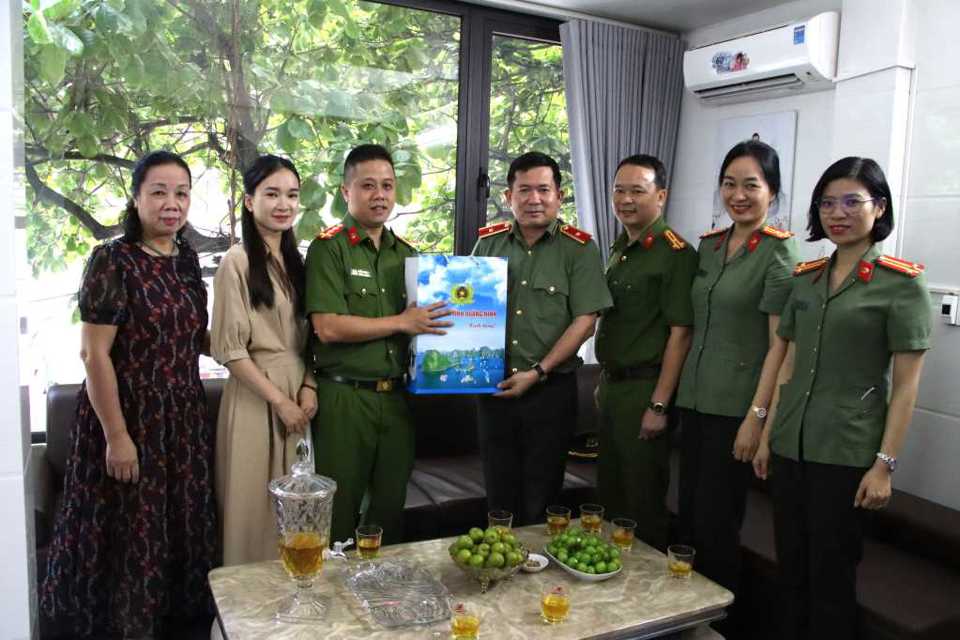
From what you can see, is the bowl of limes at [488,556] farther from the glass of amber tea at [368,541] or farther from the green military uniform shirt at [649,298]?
the green military uniform shirt at [649,298]

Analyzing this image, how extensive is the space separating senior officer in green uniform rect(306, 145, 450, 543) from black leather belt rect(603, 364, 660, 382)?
0.63m

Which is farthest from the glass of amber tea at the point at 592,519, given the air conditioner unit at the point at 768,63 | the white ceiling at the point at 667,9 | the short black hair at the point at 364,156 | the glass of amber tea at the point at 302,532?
the white ceiling at the point at 667,9

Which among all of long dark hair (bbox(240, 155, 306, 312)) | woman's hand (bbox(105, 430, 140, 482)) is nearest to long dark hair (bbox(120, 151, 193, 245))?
long dark hair (bbox(240, 155, 306, 312))

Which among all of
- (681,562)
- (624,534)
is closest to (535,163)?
(624,534)

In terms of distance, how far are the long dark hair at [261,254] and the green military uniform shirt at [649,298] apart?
3.33 feet

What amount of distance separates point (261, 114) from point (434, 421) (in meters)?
1.51

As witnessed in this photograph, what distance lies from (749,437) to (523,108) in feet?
7.64

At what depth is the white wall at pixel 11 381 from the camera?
1.55m

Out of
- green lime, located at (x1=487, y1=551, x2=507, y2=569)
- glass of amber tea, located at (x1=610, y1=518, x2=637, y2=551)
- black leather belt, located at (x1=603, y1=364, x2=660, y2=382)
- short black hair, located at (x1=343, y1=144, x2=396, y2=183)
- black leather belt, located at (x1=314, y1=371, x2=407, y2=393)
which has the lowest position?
glass of amber tea, located at (x1=610, y1=518, x2=637, y2=551)

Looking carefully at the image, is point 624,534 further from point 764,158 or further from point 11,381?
point 11,381

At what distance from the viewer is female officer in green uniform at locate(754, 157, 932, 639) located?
6.18 feet

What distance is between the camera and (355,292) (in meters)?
2.36

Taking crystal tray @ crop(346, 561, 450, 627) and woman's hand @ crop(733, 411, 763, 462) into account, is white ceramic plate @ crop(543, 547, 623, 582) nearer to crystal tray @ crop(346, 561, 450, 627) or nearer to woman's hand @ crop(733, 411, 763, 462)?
crystal tray @ crop(346, 561, 450, 627)

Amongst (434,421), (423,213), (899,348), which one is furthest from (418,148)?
(899,348)
